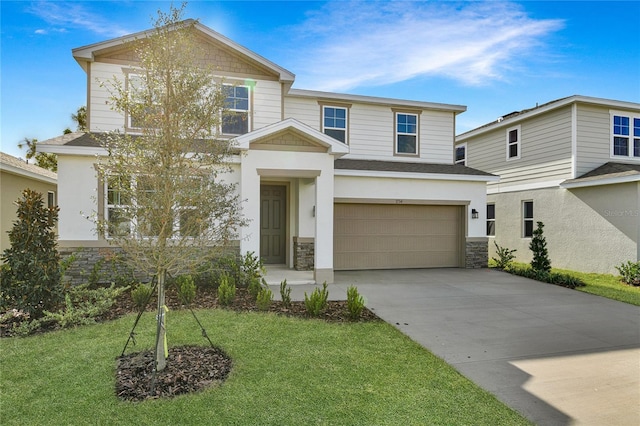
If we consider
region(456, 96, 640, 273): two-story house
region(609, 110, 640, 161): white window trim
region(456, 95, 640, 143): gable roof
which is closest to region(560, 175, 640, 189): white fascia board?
region(456, 96, 640, 273): two-story house

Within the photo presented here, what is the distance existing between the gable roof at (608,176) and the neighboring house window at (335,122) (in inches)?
320

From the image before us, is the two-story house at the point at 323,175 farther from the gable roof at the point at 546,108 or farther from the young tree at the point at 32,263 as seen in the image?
the young tree at the point at 32,263

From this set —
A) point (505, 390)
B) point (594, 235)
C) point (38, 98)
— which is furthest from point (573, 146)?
point (38, 98)

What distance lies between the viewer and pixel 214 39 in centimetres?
1122

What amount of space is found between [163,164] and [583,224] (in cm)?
1409

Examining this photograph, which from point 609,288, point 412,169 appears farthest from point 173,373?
point 609,288

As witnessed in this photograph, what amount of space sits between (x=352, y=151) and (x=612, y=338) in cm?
909

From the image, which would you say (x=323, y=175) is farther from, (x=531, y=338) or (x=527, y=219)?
(x=527, y=219)

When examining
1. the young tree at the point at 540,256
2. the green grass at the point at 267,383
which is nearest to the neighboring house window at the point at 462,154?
the young tree at the point at 540,256

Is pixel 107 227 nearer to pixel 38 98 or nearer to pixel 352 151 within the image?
pixel 38 98

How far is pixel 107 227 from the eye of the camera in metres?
4.39

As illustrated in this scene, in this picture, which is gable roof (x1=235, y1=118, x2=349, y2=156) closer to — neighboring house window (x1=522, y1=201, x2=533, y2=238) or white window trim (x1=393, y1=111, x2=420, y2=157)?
white window trim (x1=393, y1=111, x2=420, y2=157)

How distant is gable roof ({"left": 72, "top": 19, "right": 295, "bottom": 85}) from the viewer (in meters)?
10.2

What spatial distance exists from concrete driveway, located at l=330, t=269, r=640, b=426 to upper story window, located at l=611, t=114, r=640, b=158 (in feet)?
24.6
